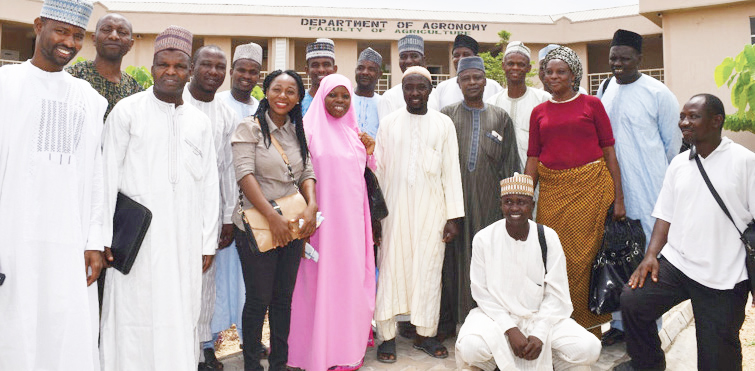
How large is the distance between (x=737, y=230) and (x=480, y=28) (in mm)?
18068

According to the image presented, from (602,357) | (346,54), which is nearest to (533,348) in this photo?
(602,357)

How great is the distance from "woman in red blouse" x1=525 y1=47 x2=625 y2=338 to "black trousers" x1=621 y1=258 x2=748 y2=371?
1.33 ft

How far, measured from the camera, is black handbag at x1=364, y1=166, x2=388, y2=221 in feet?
12.5

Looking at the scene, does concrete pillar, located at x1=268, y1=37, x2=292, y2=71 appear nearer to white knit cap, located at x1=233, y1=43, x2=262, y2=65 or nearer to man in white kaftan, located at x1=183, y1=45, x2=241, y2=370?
white knit cap, located at x1=233, y1=43, x2=262, y2=65

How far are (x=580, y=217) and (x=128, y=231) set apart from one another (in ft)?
9.81

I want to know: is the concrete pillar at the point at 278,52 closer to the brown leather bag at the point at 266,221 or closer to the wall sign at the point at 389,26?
the wall sign at the point at 389,26

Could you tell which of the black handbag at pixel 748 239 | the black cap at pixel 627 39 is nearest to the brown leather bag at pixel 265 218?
the black handbag at pixel 748 239

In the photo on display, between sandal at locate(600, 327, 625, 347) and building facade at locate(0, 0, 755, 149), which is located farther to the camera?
building facade at locate(0, 0, 755, 149)

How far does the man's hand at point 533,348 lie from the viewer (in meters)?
3.31

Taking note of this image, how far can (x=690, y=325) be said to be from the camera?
526 cm

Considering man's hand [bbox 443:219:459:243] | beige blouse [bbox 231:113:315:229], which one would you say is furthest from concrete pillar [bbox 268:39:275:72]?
beige blouse [bbox 231:113:315:229]

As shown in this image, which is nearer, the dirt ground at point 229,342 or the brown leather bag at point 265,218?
the brown leather bag at point 265,218

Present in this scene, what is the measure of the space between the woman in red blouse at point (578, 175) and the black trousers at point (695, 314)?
0.40 metres

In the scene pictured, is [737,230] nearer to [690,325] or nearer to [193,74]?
[690,325]
